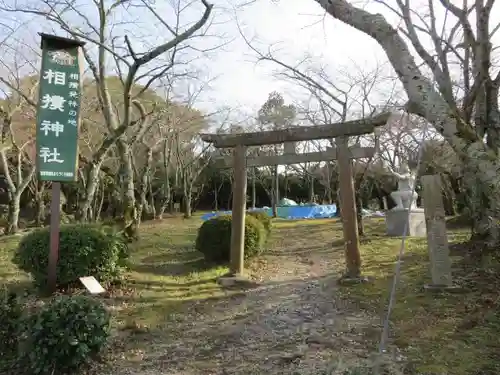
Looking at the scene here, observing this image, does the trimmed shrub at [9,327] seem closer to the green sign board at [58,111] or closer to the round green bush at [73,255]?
the round green bush at [73,255]

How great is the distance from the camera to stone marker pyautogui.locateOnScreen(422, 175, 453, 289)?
252 inches

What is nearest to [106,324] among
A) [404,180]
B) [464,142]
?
[464,142]

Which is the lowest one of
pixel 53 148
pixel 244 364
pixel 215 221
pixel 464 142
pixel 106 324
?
pixel 244 364

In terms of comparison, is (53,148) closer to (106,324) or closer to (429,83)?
(106,324)

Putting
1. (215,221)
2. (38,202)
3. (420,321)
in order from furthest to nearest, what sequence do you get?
(38,202), (215,221), (420,321)

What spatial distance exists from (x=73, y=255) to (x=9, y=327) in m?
1.84

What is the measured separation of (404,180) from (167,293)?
9.47 m

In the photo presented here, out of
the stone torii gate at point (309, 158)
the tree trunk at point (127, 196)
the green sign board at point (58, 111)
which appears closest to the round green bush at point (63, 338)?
the green sign board at point (58, 111)

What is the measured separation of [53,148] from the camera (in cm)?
700

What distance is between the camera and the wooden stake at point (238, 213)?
27.1 feet

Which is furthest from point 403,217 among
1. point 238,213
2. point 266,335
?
point 266,335

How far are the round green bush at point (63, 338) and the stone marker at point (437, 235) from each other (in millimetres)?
4578

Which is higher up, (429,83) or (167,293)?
(429,83)

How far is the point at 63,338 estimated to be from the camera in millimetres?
4574
